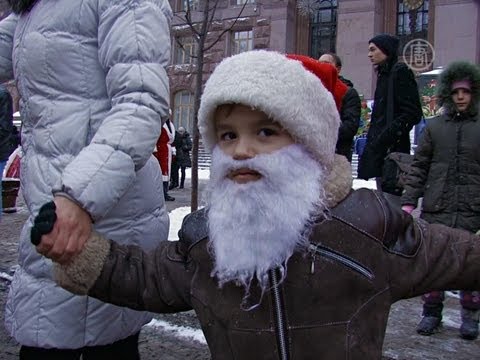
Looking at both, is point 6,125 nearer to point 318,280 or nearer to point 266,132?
point 266,132

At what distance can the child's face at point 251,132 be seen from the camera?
5.41 feet

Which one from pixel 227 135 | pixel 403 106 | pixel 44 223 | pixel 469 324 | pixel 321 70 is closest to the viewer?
pixel 44 223

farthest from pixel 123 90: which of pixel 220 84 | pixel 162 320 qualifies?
pixel 162 320

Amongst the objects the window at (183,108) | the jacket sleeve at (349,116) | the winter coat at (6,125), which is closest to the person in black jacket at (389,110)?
the jacket sleeve at (349,116)

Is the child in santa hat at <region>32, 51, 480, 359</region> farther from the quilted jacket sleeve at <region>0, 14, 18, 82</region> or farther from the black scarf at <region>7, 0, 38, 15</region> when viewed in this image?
the quilted jacket sleeve at <region>0, 14, 18, 82</region>

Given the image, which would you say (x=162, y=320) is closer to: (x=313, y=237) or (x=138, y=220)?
(x=138, y=220)

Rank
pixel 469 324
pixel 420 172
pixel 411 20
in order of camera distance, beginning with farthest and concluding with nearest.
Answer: pixel 411 20, pixel 420 172, pixel 469 324

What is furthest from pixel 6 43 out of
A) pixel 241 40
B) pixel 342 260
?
pixel 241 40

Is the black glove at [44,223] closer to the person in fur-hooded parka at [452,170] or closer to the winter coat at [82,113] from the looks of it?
the winter coat at [82,113]

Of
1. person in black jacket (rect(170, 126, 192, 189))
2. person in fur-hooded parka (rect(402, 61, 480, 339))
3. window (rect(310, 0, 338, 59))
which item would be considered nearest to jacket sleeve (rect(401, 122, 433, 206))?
person in fur-hooded parka (rect(402, 61, 480, 339))

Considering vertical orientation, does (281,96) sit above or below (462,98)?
below

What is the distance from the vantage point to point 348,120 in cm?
485

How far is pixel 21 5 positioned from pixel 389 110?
317 cm

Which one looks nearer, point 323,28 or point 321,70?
point 321,70
